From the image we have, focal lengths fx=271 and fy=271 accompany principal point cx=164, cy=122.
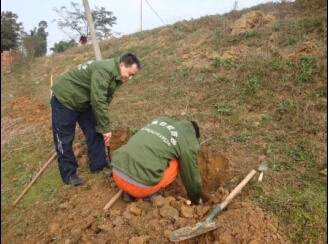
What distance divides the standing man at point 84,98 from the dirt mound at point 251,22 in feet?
14.6

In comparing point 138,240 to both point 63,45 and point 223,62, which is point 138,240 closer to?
point 223,62

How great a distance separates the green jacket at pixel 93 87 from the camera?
302cm

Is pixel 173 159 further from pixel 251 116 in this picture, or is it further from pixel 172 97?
pixel 172 97

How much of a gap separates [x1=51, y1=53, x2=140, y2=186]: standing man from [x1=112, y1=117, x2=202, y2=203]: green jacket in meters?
0.67

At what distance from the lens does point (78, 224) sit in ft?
9.10

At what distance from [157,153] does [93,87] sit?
1.06 m

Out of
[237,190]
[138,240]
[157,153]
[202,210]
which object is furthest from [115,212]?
[237,190]

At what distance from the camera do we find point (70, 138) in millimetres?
3354

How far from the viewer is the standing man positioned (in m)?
3.03

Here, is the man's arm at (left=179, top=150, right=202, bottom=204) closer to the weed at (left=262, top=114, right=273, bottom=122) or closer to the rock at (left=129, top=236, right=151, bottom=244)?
the rock at (left=129, top=236, right=151, bottom=244)

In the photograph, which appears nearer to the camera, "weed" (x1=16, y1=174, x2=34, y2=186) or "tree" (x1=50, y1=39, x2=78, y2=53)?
"weed" (x1=16, y1=174, x2=34, y2=186)

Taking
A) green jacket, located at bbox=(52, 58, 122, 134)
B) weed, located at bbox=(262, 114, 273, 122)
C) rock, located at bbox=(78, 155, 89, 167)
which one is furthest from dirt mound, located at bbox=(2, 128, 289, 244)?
weed, located at bbox=(262, 114, 273, 122)

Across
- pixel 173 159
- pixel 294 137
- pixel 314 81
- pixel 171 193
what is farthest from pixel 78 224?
pixel 314 81

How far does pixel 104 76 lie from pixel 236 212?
198cm
